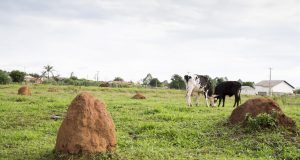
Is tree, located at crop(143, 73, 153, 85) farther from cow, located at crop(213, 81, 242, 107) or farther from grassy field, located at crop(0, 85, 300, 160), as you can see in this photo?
grassy field, located at crop(0, 85, 300, 160)

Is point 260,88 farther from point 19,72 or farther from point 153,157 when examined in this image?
point 153,157

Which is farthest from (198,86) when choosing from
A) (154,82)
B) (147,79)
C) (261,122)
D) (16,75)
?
(147,79)

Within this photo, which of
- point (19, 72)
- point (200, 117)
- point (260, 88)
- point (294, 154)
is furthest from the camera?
point (260, 88)

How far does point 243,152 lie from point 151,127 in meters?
3.98

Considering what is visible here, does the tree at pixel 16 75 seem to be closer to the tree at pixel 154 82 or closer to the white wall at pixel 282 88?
the tree at pixel 154 82

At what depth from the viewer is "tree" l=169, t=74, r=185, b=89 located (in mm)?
78675

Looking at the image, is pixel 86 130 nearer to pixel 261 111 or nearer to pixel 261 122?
pixel 261 122

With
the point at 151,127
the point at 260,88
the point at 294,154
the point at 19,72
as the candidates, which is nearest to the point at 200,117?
the point at 151,127

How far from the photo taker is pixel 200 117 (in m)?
16.3

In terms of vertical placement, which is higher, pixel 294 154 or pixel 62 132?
pixel 62 132

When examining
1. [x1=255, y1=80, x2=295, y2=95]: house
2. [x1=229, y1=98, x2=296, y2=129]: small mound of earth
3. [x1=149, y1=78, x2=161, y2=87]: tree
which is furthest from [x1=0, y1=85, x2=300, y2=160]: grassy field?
[x1=255, y1=80, x2=295, y2=95]: house

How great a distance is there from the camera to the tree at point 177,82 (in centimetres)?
7868

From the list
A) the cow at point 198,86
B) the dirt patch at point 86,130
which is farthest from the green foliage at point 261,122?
the cow at point 198,86

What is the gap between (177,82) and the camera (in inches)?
3115
